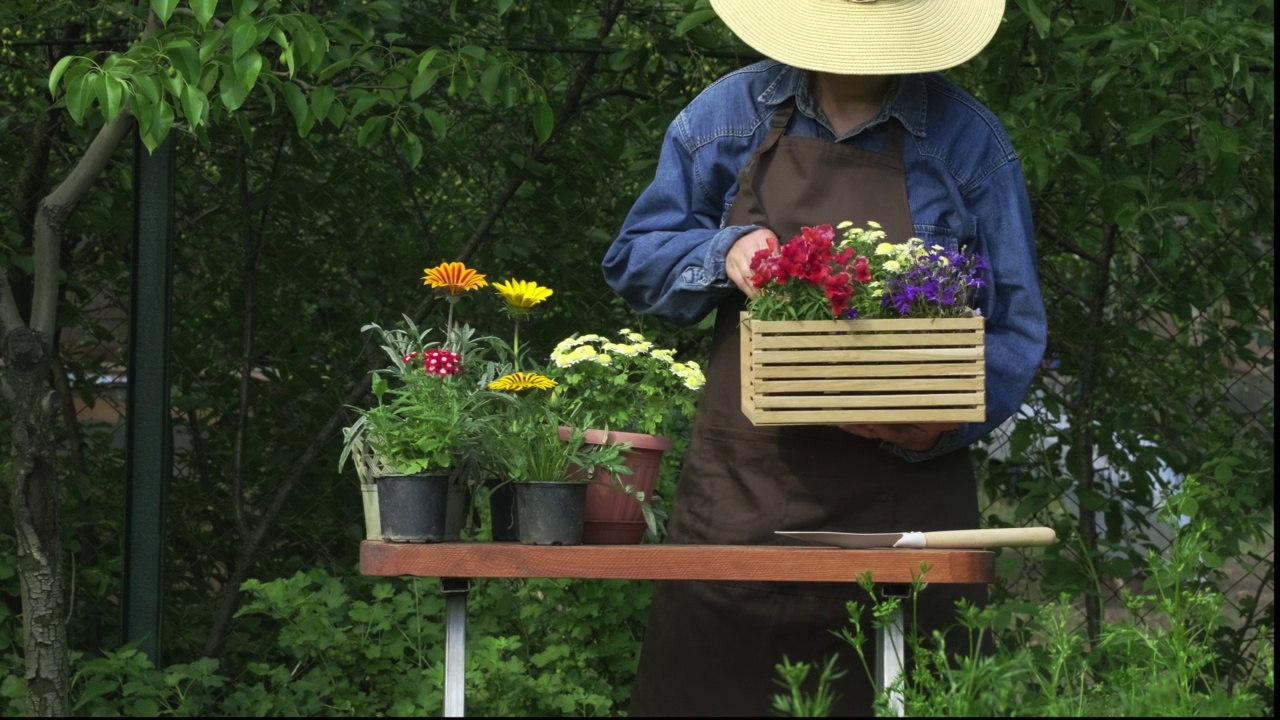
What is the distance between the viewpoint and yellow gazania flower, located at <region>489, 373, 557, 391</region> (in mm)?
2184

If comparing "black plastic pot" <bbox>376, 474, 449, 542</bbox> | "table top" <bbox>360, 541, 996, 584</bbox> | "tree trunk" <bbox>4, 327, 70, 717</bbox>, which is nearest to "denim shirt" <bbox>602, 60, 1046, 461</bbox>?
"table top" <bbox>360, 541, 996, 584</bbox>

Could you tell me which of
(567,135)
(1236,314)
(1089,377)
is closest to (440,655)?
(567,135)

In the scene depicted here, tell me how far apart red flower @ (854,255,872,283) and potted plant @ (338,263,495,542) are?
0.58 meters

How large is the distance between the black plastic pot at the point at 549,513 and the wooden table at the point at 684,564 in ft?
0.28

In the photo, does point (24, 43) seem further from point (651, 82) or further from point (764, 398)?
Answer: point (764, 398)

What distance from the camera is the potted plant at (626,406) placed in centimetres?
222

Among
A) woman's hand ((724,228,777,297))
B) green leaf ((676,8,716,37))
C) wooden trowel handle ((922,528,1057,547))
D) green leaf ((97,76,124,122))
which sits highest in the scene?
green leaf ((676,8,716,37))

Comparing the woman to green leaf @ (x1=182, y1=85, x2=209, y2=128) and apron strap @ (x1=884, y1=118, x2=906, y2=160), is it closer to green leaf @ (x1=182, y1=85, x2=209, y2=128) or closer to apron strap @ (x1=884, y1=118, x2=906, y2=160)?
apron strap @ (x1=884, y1=118, x2=906, y2=160)

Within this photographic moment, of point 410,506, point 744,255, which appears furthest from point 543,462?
point 744,255

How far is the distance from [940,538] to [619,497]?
0.48 m

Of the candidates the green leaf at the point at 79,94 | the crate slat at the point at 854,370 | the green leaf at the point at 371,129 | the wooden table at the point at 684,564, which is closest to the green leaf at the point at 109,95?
the green leaf at the point at 79,94

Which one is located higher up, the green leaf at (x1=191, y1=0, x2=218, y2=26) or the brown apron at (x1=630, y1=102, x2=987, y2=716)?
the green leaf at (x1=191, y1=0, x2=218, y2=26)

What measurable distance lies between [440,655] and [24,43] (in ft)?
5.92

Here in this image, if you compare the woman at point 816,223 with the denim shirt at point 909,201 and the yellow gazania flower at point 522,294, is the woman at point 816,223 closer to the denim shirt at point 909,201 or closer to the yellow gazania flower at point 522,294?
the denim shirt at point 909,201
